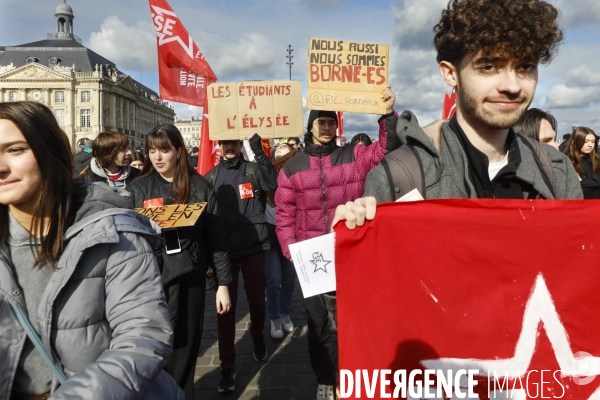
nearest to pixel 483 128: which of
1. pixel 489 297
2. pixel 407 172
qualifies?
pixel 407 172

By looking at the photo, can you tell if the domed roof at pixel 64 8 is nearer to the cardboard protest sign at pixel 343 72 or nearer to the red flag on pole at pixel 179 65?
the red flag on pole at pixel 179 65

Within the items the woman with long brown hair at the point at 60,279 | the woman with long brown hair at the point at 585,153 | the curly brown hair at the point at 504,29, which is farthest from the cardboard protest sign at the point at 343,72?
the woman with long brown hair at the point at 585,153

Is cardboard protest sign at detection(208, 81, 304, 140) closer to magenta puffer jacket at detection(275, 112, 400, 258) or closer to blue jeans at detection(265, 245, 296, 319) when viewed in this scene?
magenta puffer jacket at detection(275, 112, 400, 258)

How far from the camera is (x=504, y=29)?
1.51 metres

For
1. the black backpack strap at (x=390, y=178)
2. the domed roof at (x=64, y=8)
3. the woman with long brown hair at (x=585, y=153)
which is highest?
the domed roof at (x=64, y=8)

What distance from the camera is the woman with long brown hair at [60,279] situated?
1476mm

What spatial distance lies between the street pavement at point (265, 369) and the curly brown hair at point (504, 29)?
1774 mm

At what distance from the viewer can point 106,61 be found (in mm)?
100562

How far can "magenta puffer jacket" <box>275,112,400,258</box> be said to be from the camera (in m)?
3.63

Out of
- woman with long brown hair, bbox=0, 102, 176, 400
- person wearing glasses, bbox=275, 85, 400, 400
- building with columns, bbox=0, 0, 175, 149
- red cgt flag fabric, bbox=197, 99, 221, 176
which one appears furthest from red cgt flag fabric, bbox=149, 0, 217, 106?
building with columns, bbox=0, 0, 175, 149

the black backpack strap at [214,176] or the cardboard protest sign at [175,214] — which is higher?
the black backpack strap at [214,176]

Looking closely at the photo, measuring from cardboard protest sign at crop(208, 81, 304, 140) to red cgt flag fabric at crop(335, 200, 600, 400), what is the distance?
3.11 m

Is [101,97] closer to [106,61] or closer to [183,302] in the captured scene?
[106,61]

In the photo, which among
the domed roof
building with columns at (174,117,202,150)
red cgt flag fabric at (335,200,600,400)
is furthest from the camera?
building with columns at (174,117,202,150)
